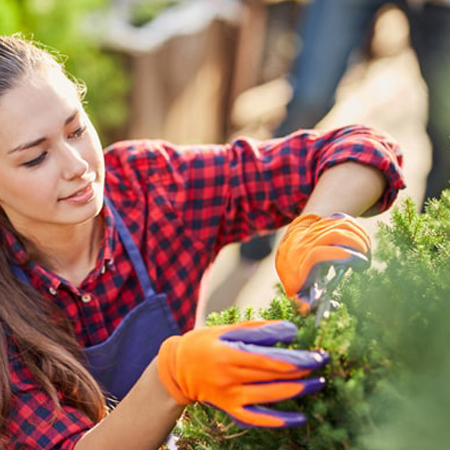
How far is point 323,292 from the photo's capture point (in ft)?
3.42

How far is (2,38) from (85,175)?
0.37 metres

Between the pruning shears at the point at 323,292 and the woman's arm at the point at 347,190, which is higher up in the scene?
the pruning shears at the point at 323,292

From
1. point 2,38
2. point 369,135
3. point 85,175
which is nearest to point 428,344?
point 85,175

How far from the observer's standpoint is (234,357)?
3.10 feet

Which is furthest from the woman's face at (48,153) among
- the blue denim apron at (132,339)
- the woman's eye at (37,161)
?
the blue denim apron at (132,339)

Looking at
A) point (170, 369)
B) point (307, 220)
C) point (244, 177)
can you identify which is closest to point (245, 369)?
point (170, 369)

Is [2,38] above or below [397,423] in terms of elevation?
above

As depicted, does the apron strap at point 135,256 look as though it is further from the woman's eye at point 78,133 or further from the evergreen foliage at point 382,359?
the evergreen foliage at point 382,359

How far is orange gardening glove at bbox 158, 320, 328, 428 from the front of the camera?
89cm

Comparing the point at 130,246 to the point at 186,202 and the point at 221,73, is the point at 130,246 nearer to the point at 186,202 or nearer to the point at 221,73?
the point at 186,202

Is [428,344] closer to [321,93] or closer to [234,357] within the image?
[234,357]

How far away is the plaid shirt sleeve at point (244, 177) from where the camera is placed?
1.73 m

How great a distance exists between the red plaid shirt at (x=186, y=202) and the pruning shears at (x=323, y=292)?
0.54m

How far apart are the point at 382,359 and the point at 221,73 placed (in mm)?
3944
